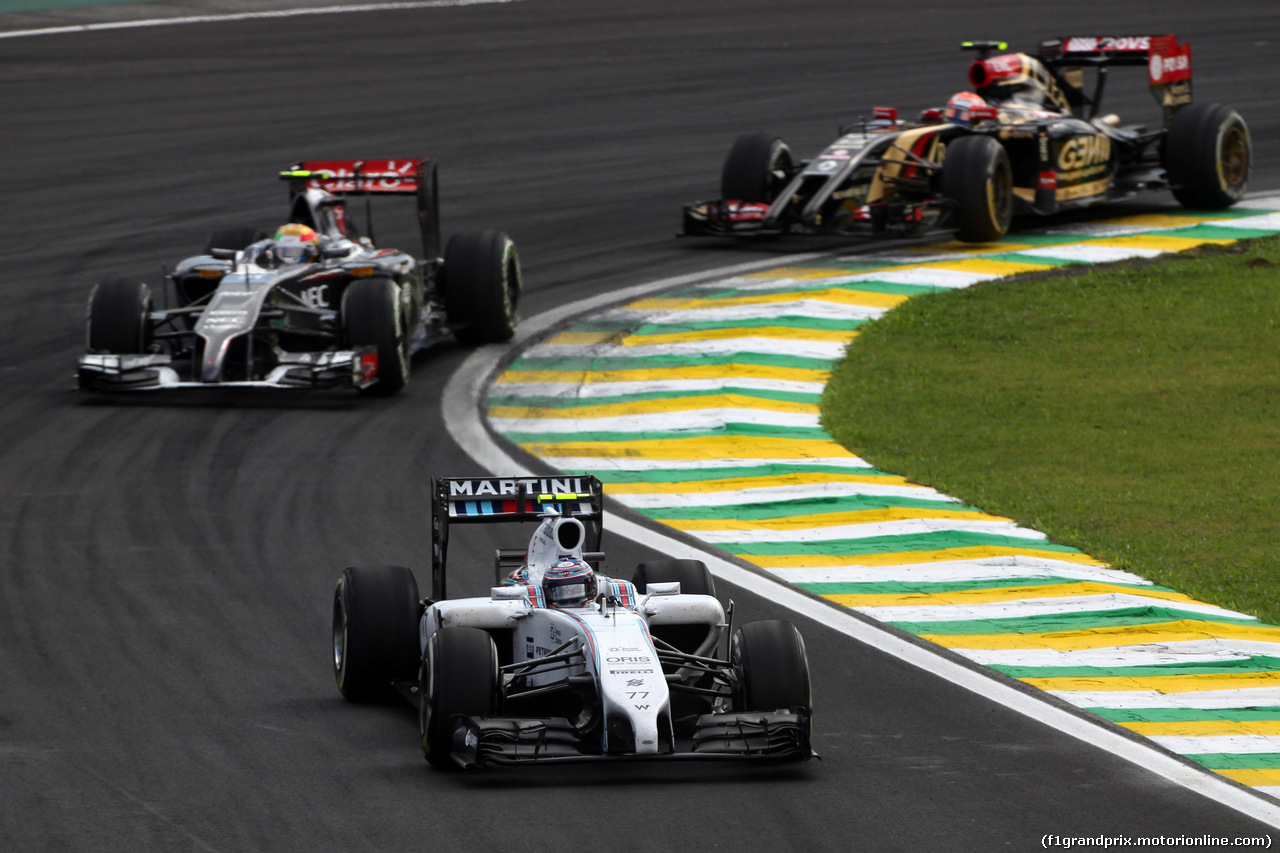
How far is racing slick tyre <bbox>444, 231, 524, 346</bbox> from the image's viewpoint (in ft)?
63.6

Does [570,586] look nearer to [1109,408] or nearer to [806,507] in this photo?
[806,507]

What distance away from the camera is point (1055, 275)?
867 inches

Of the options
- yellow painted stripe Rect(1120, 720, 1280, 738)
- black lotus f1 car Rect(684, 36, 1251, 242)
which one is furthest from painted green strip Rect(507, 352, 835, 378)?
yellow painted stripe Rect(1120, 720, 1280, 738)

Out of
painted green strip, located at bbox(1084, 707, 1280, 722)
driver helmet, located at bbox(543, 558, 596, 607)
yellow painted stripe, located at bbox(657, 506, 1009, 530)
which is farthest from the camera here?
yellow painted stripe, located at bbox(657, 506, 1009, 530)

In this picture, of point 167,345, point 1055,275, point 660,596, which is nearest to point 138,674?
point 660,596

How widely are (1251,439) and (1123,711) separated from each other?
674 centimetres

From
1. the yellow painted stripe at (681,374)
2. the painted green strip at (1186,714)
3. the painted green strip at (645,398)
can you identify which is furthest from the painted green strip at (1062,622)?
the yellow painted stripe at (681,374)

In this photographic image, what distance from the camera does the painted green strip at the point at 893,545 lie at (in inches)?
508

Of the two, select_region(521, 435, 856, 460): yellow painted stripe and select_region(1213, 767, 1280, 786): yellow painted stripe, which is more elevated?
select_region(1213, 767, 1280, 786): yellow painted stripe

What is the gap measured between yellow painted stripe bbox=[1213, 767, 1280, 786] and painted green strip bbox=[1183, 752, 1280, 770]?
0.02 metres

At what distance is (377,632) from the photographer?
954cm

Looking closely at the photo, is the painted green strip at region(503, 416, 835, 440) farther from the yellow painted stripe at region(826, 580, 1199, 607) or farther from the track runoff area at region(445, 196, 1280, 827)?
the yellow painted stripe at region(826, 580, 1199, 607)

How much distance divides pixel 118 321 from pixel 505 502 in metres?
8.69

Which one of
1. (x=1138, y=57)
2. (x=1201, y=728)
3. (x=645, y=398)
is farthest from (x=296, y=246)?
(x=1138, y=57)
